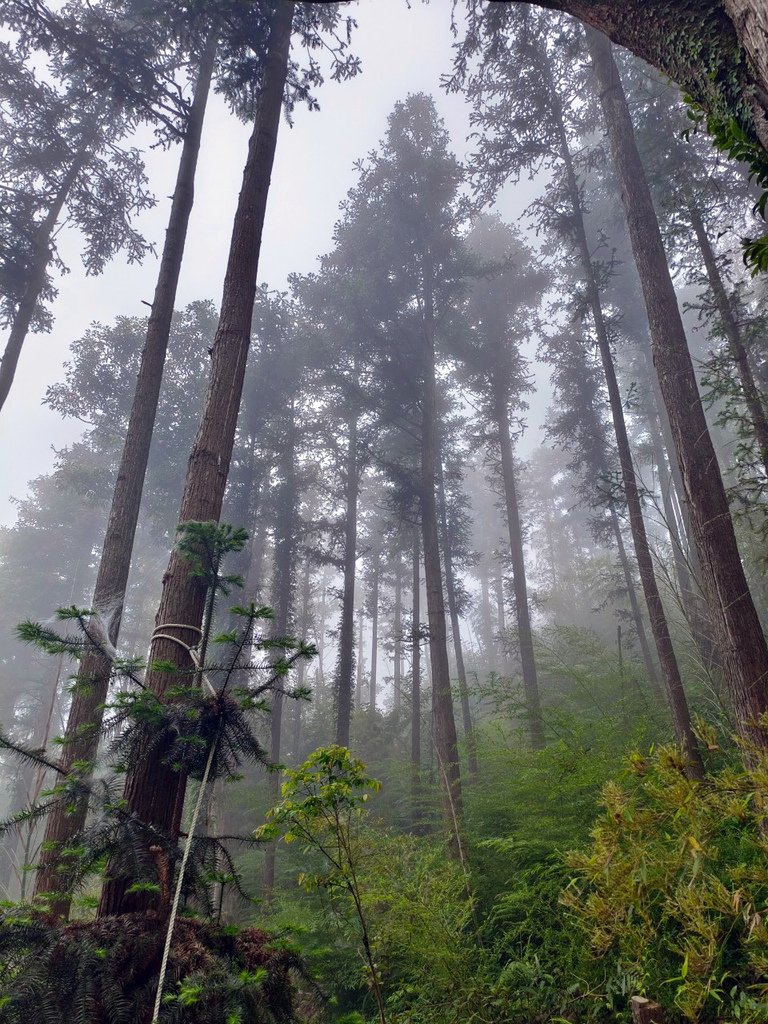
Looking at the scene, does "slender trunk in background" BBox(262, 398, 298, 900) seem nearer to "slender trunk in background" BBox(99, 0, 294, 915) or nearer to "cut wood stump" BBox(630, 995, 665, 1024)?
"slender trunk in background" BBox(99, 0, 294, 915)

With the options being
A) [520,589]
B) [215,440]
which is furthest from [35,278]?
[520,589]

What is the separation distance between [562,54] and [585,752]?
1396 centimetres

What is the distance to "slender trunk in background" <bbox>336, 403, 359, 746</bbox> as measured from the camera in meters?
14.2

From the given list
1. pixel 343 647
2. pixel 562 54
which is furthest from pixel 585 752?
pixel 562 54

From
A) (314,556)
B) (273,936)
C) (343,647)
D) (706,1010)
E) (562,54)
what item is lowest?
(706,1010)

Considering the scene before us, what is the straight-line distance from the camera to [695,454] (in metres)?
6.34

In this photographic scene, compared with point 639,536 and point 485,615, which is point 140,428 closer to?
point 639,536

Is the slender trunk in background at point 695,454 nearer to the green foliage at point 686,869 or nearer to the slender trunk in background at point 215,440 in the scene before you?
the green foliage at point 686,869

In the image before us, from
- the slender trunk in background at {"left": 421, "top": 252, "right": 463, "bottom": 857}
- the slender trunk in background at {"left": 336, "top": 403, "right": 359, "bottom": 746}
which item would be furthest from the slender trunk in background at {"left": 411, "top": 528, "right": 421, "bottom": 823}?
A: the slender trunk in background at {"left": 336, "top": 403, "right": 359, "bottom": 746}

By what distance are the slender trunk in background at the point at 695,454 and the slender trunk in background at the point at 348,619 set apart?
9.80 meters

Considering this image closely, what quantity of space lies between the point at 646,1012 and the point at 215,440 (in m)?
4.48

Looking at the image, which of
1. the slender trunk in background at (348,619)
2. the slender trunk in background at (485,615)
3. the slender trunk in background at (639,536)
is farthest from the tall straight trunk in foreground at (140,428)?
the slender trunk in background at (485,615)

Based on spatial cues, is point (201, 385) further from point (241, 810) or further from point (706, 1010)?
point (706, 1010)

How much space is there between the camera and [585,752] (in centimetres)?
635
